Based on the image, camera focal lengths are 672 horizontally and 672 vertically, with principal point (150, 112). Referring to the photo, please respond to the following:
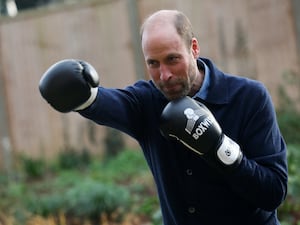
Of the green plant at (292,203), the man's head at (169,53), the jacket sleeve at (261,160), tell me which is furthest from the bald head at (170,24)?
the green plant at (292,203)

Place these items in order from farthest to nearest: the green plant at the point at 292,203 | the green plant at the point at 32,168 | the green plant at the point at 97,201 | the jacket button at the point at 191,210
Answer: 1. the green plant at the point at 32,168
2. the green plant at the point at 97,201
3. the green plant at the point at 292,203
4. the jacket button at the point at 191,210

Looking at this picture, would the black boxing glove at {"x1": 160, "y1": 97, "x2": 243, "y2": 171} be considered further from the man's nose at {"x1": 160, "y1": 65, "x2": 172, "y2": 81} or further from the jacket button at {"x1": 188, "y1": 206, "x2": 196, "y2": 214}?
the jacket button at {"x1": 188, "y1": 206, "x2": 196, "y2": 214}

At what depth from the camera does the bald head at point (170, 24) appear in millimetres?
2582

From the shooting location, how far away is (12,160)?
8.62 m

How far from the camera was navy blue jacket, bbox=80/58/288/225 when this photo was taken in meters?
2.54

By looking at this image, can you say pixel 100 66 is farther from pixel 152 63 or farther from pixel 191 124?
pixel 191 124

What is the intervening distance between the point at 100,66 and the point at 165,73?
601 cm

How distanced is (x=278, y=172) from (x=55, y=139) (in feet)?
20.7

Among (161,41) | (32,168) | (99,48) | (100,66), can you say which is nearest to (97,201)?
(32,168)

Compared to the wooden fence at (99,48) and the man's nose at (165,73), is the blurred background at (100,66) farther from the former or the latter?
the man's nose at (165,73)

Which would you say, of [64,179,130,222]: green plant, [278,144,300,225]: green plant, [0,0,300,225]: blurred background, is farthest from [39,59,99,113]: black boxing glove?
[0,0,300,225]: blurred background

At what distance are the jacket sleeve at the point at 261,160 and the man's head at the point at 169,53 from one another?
0.92 ft

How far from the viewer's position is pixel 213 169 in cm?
264

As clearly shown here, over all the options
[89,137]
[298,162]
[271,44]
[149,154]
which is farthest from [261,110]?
[89,137]
